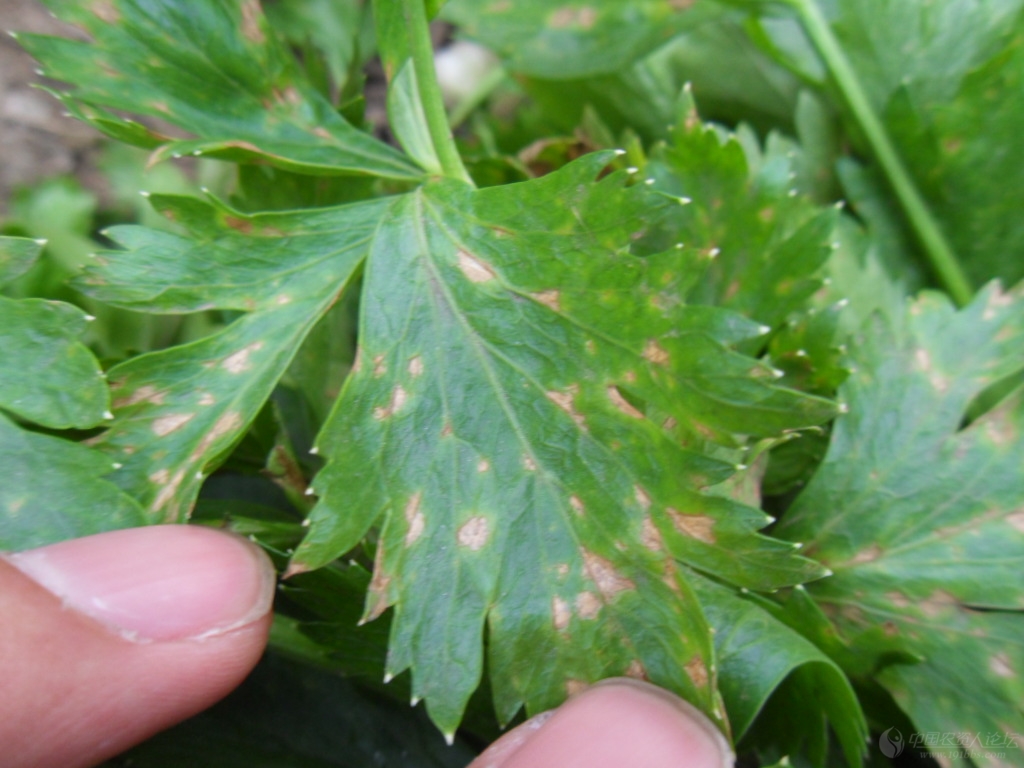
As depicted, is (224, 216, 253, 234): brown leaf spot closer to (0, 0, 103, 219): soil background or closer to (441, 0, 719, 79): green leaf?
(441, 0, 719, 79): green leaf

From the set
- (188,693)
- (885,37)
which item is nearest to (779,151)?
(885,37)

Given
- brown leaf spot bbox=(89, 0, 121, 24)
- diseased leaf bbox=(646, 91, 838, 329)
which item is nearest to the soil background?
brown leaf spot bbox=(89, 0, 121, 24)

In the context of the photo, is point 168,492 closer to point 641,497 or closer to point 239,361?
point 239,361

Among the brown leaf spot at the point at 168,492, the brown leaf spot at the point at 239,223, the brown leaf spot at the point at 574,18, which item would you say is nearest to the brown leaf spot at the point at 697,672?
the brown leaf spot at the point at 168,492

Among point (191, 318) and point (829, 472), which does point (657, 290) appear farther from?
point (191, 318)

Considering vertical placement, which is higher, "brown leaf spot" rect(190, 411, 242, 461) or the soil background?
the soil background

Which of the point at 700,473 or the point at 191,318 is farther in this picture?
the point at 191,318
